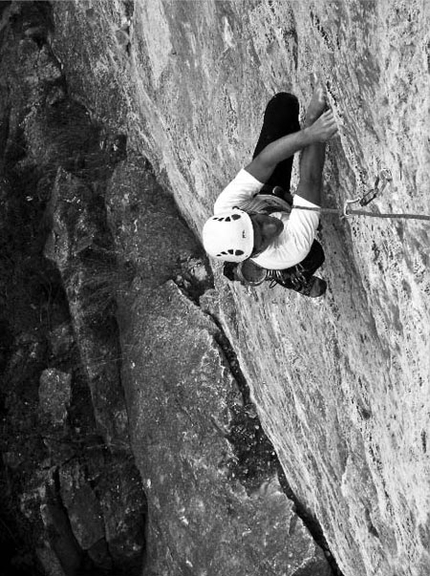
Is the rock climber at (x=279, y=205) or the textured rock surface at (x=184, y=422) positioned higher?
the rock climber at (x=279, y=205)

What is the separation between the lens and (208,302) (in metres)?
10.1

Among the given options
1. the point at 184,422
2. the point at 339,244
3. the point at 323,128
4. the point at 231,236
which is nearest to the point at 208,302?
the point at 184,422

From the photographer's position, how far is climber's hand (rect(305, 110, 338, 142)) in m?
4.97

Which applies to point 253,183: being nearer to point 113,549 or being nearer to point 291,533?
point 291,533

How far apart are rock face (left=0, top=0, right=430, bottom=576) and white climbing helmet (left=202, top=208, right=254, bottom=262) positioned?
0.80 metres

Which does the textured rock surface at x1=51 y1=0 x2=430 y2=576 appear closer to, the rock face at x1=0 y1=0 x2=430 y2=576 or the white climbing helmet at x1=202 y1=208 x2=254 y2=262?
the rock face at x1=0 y1=0 x2=430 y2=576

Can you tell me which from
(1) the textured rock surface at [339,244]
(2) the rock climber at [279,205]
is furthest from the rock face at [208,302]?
(2) the rock climber at [279,205]

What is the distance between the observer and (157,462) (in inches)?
406

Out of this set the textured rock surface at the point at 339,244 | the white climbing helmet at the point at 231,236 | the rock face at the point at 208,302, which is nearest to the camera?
the textured rock surface at the point at 339,244

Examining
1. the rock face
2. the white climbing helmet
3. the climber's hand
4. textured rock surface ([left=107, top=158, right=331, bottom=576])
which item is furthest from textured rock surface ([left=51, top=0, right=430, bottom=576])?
the white climbing helmet

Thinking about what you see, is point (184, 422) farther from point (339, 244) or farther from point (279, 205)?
point (279, 205)

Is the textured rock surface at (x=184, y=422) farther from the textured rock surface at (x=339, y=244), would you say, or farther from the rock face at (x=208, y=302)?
the textured rock surface at (x=339, y=244)

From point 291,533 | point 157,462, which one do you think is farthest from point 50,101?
point 291,533

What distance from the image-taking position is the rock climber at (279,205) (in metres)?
5.02
